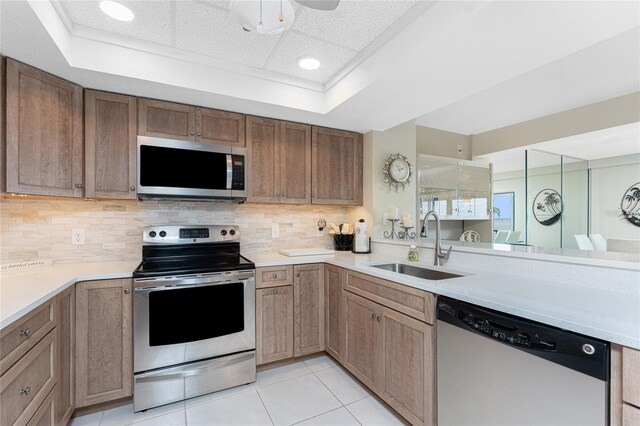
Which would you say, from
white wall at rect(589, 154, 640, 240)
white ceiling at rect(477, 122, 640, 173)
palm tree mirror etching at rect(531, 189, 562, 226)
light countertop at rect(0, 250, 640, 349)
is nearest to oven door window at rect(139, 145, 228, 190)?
light countertop at rect(0, 250, 640, 349)

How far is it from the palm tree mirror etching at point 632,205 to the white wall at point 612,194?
5 cm

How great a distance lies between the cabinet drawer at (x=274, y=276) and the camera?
88.4 inches

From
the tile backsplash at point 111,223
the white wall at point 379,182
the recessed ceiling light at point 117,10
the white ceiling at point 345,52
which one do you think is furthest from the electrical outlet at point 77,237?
the white wall at point 379,182

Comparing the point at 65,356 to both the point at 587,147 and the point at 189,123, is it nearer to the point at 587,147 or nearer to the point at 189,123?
the point at 189,123

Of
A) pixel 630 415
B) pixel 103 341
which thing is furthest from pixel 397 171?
pixel 103 341

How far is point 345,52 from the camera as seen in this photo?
1.95 metres

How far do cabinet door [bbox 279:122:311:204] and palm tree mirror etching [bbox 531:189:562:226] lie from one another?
3.59 m

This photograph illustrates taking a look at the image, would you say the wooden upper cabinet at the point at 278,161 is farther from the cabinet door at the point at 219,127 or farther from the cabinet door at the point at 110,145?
the cabinet door at the point at 110,145

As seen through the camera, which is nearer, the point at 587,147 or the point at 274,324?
the point at 274,324

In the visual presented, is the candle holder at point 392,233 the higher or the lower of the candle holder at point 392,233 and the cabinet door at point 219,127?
the lower

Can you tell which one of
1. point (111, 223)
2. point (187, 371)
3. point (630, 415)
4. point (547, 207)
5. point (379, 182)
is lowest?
point (187, 371)

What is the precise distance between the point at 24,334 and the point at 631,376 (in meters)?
2.19

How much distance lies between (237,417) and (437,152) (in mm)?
3597

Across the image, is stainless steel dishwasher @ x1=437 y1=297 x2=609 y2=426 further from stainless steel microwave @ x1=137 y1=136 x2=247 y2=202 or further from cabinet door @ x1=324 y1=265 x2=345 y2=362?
stainless steel microwave @ x1=137 y1=136 x2=247 y2=202
